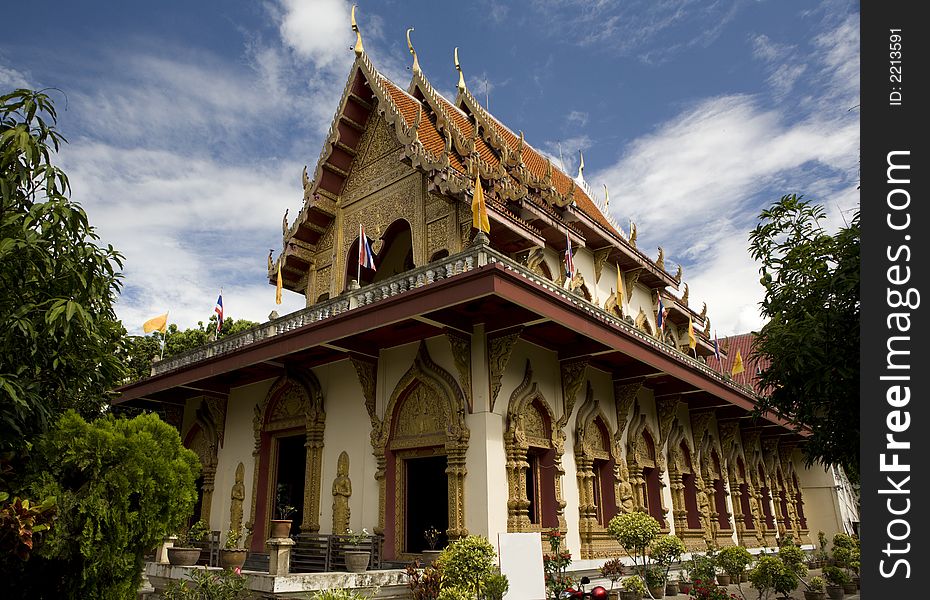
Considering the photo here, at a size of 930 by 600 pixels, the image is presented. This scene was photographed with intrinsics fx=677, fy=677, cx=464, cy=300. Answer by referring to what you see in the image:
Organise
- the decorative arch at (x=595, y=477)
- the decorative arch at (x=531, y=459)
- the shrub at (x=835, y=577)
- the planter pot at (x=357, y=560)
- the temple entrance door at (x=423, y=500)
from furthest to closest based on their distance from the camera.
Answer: the decorative arch at (x=595, y=477) → the shrub at (x=835, y=577) → the temple entrance door at (x=423, y=500) → the decorative arch at (x=531, y=459) → the planter pot at (x=357, y=560)

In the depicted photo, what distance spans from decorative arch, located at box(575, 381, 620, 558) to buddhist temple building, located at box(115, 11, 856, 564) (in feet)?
0.11

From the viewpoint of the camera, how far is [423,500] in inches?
420

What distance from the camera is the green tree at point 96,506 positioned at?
19.0 feet

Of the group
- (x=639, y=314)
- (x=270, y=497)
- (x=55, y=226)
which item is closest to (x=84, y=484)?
(x=55, y=226)

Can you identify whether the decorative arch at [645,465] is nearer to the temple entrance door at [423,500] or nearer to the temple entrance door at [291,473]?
the temple entrance door at [423,500]

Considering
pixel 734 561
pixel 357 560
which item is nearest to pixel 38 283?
pixel 357 560

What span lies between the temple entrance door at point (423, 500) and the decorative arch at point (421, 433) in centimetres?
19

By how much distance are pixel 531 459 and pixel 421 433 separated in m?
1.74

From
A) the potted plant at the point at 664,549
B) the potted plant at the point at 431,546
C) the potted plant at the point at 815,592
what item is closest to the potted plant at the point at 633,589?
the potted plant at the point at 664,549

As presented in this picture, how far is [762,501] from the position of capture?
1875cm
